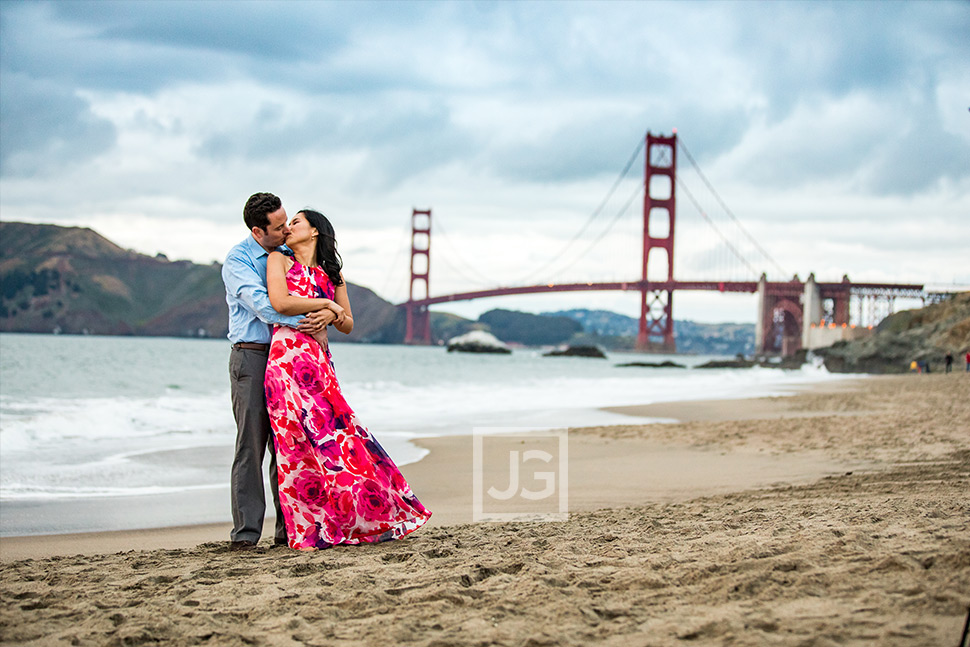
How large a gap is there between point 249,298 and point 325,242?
0.30 meters

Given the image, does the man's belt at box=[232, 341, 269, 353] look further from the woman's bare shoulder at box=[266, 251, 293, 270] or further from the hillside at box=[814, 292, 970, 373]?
the hillside at box=[814, 292, 970, 373]

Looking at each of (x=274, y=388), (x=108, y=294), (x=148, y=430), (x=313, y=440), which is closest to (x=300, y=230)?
(x=274, y=388)

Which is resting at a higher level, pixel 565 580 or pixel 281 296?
pixel 281 296

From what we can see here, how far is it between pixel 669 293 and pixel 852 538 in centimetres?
4072

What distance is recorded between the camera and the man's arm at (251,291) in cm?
235

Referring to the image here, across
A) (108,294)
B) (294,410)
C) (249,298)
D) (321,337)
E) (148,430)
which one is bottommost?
(148,430)

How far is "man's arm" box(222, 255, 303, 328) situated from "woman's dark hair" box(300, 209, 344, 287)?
0.21 m

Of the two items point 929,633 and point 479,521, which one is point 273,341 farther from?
point 929,633

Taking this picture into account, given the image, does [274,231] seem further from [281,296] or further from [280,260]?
[281,296]

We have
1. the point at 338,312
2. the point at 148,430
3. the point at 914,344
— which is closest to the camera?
the point at 338,312

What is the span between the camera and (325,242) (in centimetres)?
250

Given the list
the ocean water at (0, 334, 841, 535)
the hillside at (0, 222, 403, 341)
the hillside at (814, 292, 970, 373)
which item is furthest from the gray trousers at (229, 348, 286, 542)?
the hillside at (0, 222, 403, 341)

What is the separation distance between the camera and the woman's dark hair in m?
2.49

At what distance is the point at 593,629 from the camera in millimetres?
1529
